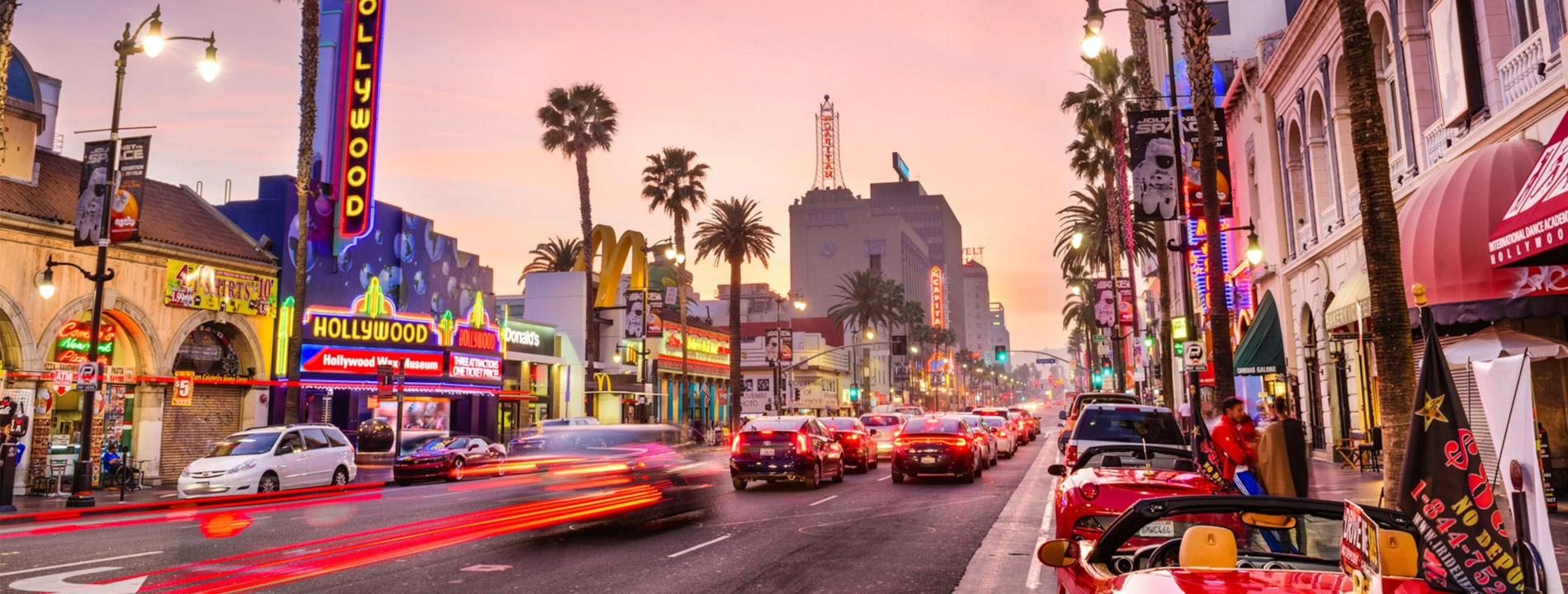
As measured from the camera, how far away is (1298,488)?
10352mm

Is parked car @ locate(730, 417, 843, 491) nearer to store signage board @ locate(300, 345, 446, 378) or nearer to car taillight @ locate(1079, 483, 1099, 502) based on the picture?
car taillight @ locate(1079, 483, 1099, 502)

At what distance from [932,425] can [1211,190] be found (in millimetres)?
8077

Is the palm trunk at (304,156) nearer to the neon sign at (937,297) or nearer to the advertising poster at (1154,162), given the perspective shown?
the advertising poster at (1154,162)

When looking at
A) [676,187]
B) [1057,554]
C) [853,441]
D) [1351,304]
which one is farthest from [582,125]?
[1057,554]

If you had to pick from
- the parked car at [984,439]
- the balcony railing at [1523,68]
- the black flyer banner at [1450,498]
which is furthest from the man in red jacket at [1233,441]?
the parked car at [984,439]

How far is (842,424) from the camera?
2798 centimetres

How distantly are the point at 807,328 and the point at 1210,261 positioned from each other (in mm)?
99814

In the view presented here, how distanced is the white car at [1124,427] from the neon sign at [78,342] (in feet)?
79.1

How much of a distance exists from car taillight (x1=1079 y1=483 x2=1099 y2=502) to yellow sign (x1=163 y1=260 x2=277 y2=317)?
27.1 m

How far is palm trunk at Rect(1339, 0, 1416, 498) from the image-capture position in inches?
392

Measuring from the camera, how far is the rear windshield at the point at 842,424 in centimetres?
2764

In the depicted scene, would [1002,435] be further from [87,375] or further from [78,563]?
[78,563]

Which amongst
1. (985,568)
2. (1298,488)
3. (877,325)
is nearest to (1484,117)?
(1298,488)

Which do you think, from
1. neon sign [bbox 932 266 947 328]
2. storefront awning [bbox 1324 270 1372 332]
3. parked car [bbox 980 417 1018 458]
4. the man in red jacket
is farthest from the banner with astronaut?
neon sign [bbox 932 266 947 328]
